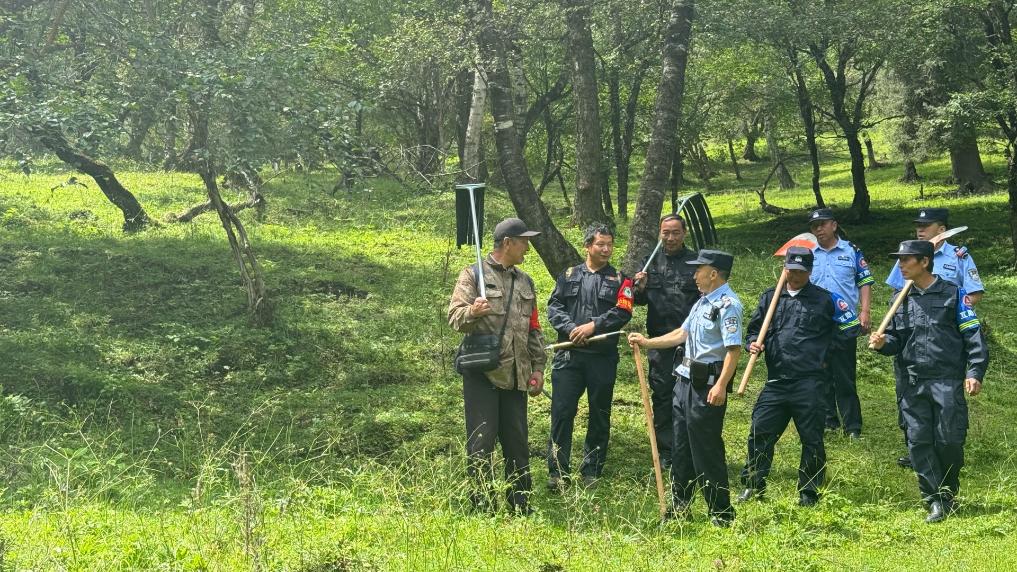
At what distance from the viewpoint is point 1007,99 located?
1470cm

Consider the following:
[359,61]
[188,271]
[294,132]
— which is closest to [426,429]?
[294,132]

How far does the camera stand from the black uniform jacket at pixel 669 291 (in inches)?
283

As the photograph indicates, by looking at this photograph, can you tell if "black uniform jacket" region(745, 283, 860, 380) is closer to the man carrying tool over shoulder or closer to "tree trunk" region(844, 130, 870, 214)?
the man carrying tool over shoulder

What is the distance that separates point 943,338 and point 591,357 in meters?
2.38

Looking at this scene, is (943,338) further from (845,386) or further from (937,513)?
(845,386)

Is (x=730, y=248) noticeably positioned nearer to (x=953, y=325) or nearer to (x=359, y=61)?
(x=359, y=61)

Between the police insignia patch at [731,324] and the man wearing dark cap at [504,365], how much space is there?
1244mm

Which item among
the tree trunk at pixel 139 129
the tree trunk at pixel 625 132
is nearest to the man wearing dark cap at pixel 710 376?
the tree trunk at pixel 139 129

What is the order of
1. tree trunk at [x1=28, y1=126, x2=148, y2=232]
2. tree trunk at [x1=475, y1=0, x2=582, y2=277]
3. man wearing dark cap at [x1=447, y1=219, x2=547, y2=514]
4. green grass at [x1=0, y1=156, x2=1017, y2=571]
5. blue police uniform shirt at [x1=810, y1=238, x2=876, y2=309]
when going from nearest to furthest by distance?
green grass at [x1=0, y1=156, x2=1017, y2=571], man wearing dark cap at [x1=447, y1=219, x2=547, y2=514], blue police uniform shirt at [x1=810, y1=238, x2=876, y2=309], tree trunk at [x1=475, y1=0, x2=582, y2=277], tree trunk at [x1=28, y1=126, x2=148, y2=232]

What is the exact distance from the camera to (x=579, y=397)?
6.89 metres

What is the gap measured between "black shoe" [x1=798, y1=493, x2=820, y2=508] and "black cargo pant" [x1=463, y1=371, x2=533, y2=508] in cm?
180

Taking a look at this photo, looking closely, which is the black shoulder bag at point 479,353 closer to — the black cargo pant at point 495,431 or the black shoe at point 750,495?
the black cargo pant at point 495,431

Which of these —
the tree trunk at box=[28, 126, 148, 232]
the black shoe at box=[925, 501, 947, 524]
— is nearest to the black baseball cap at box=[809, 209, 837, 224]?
the black shoe at box=[925, 501, 947, 524]

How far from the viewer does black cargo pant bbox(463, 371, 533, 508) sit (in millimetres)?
6000
